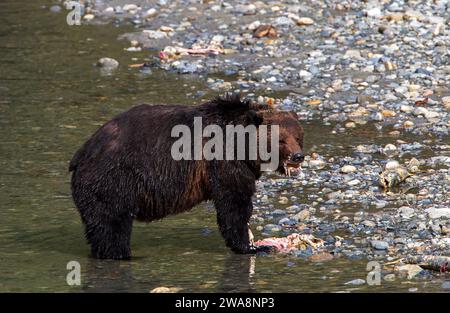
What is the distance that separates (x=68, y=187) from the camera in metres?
13.1

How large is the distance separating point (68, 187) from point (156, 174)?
2910 mm

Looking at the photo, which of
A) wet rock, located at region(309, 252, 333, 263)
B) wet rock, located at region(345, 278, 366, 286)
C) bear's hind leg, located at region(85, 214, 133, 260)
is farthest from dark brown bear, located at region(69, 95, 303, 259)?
wet rock, located at region(345, 278, 366, 286)

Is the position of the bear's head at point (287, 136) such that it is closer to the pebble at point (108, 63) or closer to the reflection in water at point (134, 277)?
the reflection in water at point (134, 277)

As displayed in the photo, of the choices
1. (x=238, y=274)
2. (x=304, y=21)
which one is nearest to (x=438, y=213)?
(x=238, y=274)

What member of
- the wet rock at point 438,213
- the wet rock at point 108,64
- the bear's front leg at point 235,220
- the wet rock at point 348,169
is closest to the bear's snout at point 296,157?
the bear's front leg at point 235,220

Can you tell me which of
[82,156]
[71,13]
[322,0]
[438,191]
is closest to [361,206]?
[438,191]

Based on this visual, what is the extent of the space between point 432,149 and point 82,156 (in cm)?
508

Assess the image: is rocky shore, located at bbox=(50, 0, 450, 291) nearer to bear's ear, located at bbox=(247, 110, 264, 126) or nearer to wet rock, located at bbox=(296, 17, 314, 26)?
wet rock, located at bbox=(296, 17, 314, 26)

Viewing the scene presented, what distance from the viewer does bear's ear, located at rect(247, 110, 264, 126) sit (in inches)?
416

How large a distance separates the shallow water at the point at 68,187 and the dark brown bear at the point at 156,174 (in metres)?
0.33

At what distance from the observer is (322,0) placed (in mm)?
20906

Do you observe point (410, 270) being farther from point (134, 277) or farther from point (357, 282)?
point (134, 277)

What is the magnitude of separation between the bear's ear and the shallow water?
1206mm
